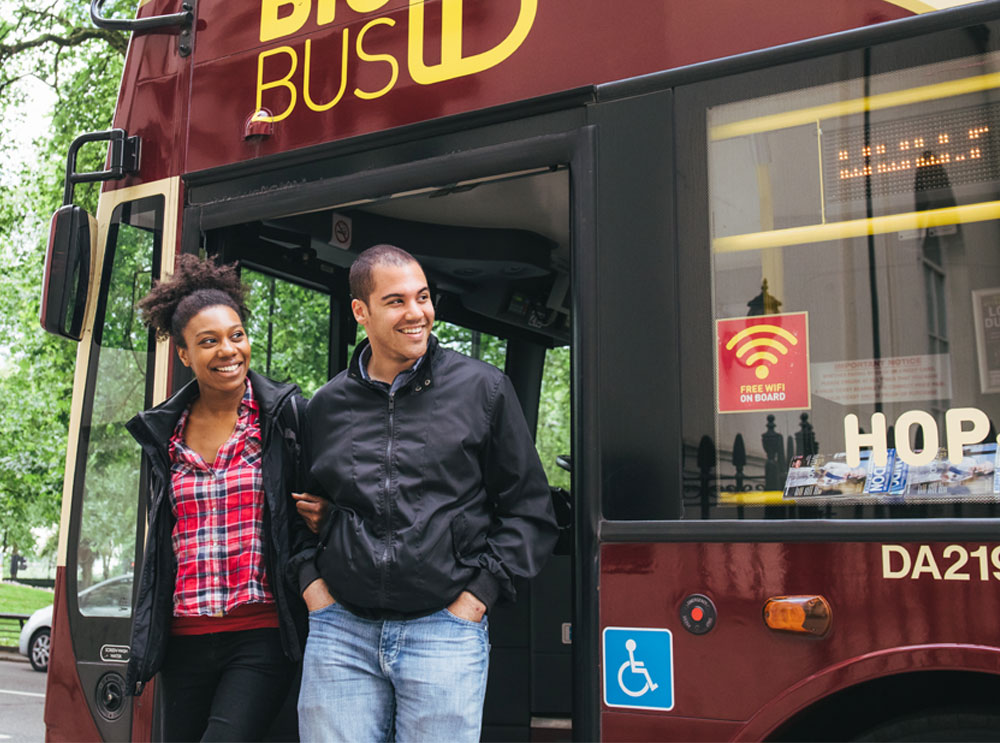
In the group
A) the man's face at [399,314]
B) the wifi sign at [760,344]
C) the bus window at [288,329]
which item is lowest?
the wifi sign at [760,344]

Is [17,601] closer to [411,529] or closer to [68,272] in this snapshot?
[68,272]

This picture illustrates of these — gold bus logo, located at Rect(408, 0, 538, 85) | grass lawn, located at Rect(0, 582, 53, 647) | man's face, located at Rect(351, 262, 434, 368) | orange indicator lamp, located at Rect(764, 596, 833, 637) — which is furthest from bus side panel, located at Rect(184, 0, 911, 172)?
grass lawn, located at Rect(0, 582, 53, 647)

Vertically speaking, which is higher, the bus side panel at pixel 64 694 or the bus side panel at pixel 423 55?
the bus side panel at pixel 423 55

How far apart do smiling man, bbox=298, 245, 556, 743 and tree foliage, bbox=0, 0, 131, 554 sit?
11.6 meters

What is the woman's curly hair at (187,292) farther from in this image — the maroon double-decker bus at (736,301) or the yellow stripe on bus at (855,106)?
the yellow stripe on bus at (855,106)

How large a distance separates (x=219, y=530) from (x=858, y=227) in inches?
66.2

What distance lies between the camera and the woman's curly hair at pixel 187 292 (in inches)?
115

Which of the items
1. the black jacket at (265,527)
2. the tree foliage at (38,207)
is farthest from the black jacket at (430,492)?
the tree foliage at (38,207)

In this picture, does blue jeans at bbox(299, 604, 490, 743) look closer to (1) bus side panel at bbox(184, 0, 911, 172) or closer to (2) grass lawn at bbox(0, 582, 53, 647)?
(1) bus side panel at bbox(184, 0, 911, 172)

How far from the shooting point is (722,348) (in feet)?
7.94

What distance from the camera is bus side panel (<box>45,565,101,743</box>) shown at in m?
3.34

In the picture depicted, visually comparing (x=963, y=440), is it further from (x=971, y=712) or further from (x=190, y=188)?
(x=190, y=188)

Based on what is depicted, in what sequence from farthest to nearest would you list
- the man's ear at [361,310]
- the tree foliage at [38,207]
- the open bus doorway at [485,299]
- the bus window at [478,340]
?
the tree foliage at [38,207] < the bus window at [478,340] < the open bus doorway at [485,299] < the man's ear at [361,310]

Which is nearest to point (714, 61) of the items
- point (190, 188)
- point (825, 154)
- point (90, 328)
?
point (825, 154)
